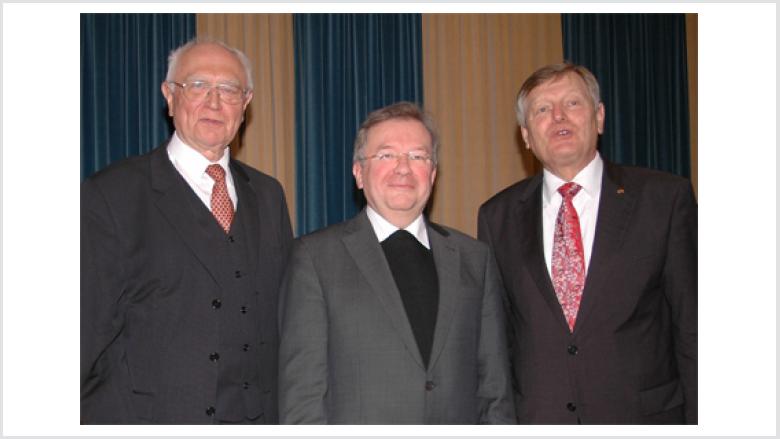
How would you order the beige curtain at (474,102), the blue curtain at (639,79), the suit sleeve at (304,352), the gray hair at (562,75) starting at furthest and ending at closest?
the blue curtain at (639,79) < the beige curtain at (474,102) < the gray hair at (562,75) < the suit sleeve at (304,352)

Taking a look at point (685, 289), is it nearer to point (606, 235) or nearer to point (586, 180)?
point (606, 235)

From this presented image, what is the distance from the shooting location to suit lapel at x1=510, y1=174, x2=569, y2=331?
2.41 metres

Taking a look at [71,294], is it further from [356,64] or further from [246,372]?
[356,64]

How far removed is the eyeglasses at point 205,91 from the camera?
2.44m

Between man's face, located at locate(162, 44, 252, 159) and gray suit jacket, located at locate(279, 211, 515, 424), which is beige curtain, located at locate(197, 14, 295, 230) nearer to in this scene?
man's face, located at locate(162, 44, 252, 159)

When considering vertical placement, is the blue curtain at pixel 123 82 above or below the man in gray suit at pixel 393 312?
above

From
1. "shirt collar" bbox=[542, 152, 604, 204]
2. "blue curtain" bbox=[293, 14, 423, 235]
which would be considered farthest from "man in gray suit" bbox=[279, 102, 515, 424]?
"blue curtain" bbox=[293, 14, 423, 235]

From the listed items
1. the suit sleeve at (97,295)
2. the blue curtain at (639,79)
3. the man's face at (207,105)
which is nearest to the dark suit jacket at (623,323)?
the man's face at (207,105)

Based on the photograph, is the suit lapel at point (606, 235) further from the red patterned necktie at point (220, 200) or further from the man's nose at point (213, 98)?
the man's nose at point (213, 98)

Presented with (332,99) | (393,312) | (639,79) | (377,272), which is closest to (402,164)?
(377,272)

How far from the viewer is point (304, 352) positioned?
6.78 ft

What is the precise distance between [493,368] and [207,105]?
1340mm

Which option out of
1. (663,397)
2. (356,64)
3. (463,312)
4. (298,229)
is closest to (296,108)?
(356,64)

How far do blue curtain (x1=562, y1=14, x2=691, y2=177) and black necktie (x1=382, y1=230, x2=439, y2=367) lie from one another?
3210 millimetres
